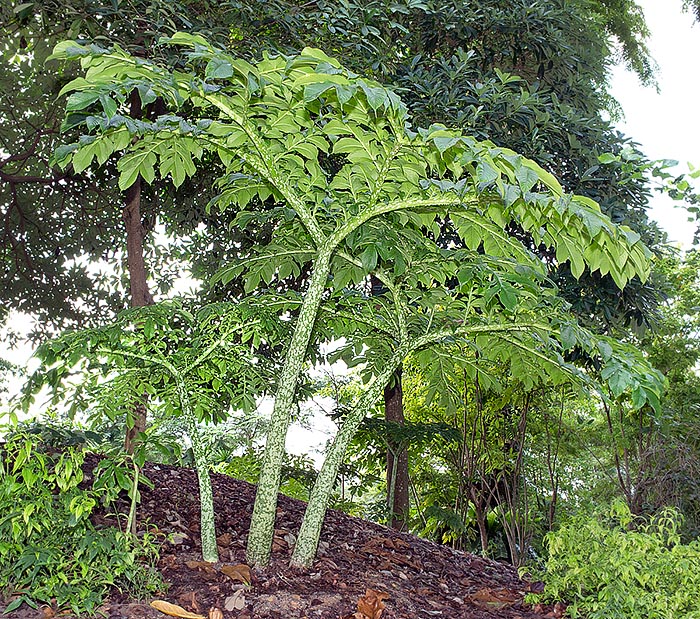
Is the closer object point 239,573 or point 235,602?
point 235,602

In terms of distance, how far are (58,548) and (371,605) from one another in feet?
3.42

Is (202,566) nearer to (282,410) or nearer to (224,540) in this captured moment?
(224,540)

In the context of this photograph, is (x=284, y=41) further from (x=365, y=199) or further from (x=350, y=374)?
(x=350, y=374)

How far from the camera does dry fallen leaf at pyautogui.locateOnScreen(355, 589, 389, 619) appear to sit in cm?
214

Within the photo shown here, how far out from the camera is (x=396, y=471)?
4.70m

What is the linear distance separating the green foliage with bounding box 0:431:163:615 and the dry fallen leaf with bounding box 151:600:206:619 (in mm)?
94

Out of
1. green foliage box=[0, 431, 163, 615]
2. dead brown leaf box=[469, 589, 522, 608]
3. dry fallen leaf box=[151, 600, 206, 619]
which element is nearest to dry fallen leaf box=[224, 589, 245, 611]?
dry fallen leaf box=[151, 600, 206, 619]

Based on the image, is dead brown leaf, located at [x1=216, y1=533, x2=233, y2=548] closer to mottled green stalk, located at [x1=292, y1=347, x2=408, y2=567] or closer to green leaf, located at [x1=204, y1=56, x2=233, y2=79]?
mottled green stalk, located at [x1=292, y1=347, x2=408, y2=567]

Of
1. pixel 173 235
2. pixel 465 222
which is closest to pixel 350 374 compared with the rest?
pixel 173 235

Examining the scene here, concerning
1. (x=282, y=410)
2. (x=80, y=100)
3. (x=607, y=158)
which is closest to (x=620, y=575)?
(x=282, y=410)

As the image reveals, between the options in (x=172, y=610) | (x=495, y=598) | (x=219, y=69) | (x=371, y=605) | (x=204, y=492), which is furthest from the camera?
(x=495, y=598)

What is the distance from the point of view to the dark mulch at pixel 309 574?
209 cm

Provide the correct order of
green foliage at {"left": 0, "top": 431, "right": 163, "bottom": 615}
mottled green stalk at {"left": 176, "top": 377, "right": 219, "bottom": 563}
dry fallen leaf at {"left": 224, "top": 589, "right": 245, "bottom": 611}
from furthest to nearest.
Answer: mottled green stalk at {"left": 176, "top": 377, "right": 219, "bottom": 563}, dry fallen leaf at {"left": 224, "top": 589, "right": 245, "bottom": 611}, green foliage at {"left": 0, "top": 431, "right": 163, "bottom": 615}

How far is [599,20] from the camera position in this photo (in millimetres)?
4816
